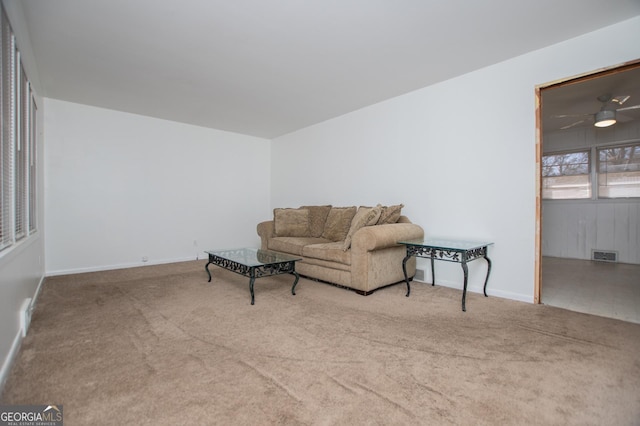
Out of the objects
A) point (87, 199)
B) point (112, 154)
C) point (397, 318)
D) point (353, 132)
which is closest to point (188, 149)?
point (112, 154)

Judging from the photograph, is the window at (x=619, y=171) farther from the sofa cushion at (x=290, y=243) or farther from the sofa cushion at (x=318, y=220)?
the sofa cushion at (x=290, y=243)

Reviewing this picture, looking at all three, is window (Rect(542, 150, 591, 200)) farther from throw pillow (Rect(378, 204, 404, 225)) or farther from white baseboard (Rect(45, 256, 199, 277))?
white baseboard (Rect(45, 256, 199, 277))

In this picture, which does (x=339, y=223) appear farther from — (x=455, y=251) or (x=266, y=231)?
(x=455, y=251)

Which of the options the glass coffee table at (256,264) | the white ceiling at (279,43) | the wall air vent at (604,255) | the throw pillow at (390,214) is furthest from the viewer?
the wall air vent at (604,255)

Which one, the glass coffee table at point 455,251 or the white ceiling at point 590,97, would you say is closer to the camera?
the glass coffee table at point 455,251

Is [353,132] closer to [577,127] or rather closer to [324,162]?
[324,162]

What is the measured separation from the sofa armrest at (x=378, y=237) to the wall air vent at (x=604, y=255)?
4.30 metres

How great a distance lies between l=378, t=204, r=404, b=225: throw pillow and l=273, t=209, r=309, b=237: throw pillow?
1.58 metres

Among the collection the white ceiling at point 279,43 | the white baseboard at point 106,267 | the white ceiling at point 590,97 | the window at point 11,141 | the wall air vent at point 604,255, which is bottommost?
the white baseboard at point 106,267

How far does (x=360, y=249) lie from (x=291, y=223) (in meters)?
1.85

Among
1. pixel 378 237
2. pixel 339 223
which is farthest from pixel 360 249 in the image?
pixel 339 223

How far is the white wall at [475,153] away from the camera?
292 cm

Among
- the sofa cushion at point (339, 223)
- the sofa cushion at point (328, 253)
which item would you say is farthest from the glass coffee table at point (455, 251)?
the sofa cushion at point (339, 223)
